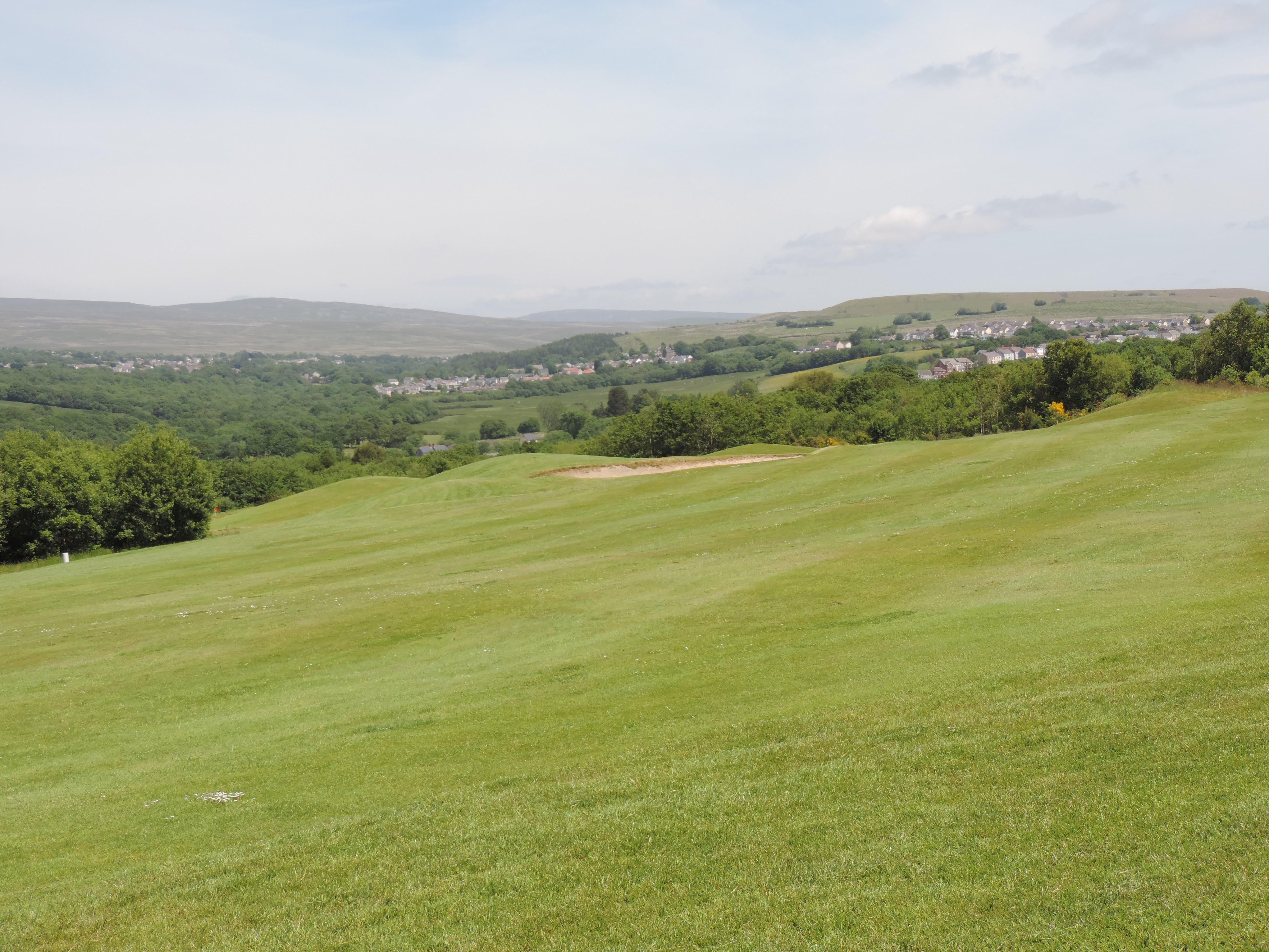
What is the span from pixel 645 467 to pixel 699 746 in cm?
5486

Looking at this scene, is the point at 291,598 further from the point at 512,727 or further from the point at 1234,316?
the point at 1234,316

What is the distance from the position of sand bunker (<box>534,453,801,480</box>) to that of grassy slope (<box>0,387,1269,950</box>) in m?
32.2

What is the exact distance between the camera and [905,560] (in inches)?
966

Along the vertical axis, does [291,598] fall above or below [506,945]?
below

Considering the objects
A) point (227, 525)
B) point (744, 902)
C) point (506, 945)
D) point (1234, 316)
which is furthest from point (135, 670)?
point (1234, 316)

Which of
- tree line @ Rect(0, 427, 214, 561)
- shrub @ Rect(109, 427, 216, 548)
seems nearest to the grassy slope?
shrub @ Rect(109, 427, 216, 548)

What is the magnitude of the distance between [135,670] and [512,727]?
13593mm

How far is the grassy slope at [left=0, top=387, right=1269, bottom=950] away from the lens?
815cm

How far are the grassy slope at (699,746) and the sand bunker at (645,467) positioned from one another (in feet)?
106

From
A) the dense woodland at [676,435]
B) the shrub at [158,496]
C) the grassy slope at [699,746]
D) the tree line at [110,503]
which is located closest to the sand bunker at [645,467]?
Answer: the shrub at [158,496]

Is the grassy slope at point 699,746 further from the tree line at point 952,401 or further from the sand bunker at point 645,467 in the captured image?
the tree line at point 952,401

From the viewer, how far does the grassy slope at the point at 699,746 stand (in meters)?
8.15

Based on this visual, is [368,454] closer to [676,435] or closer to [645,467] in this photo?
[676,435]

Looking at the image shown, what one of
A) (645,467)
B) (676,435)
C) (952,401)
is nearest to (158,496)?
(645,467)
